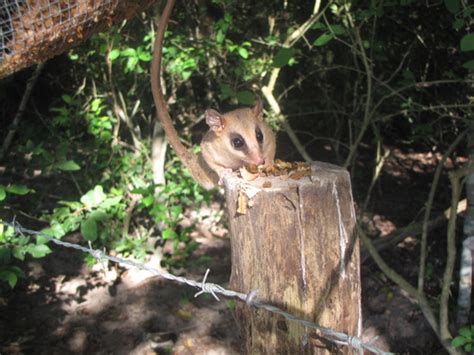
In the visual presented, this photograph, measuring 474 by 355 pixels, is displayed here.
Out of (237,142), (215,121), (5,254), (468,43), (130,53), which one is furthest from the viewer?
(130,53)

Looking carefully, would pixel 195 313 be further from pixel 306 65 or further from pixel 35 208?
pixel 306 65

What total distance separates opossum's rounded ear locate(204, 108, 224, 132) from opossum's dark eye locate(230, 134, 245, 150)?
0.56 ft

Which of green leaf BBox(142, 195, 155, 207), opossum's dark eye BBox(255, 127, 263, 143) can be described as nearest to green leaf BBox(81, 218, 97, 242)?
green leaf BBox(142, 195, 155, 207)

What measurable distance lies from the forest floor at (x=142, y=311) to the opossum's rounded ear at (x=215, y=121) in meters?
1.71

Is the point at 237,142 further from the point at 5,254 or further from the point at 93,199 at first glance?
the point at 5,254

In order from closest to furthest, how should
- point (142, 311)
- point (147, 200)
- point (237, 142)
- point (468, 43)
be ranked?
point (468, 43), point (237, 142), point (147, 200), point (142, 311)

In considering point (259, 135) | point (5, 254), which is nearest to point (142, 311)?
point (5, 254)

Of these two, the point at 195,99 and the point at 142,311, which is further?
the point at 195,99

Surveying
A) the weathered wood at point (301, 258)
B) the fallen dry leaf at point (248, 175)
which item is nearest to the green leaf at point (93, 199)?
the fallen dry leaf at point (248, 175)

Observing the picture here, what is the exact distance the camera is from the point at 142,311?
4.37m

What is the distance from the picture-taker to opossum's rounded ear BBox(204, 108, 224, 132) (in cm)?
300

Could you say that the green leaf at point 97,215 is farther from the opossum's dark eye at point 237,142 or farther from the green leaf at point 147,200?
the opossum's dark eye at point 237,142

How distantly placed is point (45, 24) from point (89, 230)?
1.33 meters

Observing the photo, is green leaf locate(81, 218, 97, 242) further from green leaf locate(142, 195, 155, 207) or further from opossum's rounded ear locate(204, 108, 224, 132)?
opossum's rounded ear locate(204, 108, 224, 132)
